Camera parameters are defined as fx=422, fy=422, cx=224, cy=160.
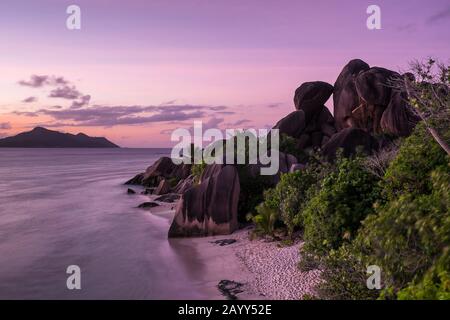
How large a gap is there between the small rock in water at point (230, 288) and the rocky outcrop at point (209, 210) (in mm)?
6500

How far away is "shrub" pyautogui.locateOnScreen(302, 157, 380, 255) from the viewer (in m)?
11.7

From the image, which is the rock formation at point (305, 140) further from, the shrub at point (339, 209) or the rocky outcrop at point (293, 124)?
the shrub at point (339, 209)

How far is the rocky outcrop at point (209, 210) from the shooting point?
1980cm

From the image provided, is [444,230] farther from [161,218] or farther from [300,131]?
Answer: [300,131]

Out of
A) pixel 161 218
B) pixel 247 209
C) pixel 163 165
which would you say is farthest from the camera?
pixel 163 165

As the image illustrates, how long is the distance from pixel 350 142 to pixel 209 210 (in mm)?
18279

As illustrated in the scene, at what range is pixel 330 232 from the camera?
38.3 feet

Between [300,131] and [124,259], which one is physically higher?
[300,131]

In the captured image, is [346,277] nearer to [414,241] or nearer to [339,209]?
[339,209]

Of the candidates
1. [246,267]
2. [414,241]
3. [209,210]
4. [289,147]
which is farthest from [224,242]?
[414,241]

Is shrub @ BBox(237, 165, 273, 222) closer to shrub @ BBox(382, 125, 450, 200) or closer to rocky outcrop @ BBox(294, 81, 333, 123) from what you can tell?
shrub @ BBox(382, 125, 450, 200)
